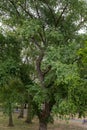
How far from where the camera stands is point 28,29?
11719 mm

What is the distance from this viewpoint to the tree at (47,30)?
11.9 meters

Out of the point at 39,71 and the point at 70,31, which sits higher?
the point at 70,31

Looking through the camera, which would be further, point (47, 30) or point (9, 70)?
point (47, 30)

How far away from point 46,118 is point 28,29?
5.30 meters

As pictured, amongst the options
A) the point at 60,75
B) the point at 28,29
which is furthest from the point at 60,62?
the point at 28,29

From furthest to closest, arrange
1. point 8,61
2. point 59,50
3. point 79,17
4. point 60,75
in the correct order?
point 79,17 < point 8,61 < point 59,50 < point 60,75

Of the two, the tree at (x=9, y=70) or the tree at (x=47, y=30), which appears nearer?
the tree at (x=47, y=30)

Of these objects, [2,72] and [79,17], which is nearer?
[2,72]

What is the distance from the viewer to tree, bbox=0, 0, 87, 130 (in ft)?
39.0

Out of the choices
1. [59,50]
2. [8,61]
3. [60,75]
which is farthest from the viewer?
[8,61]

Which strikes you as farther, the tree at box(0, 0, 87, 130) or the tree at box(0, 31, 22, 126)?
the tree at box(0, 31, 22, 126)

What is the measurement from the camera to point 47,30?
1273 centimetres

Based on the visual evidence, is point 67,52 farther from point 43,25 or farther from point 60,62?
point 43,25

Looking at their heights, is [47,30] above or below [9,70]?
above
